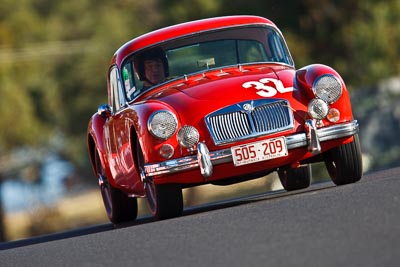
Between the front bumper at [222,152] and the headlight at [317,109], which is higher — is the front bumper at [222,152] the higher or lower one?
the lower one

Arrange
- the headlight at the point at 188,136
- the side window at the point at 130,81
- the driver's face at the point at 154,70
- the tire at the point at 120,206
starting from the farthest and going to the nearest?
the tire at the point at 120,206 < the side window at the point at 130,81 < the driver's face at the point at 154,70 < the headlight at the point at 188,136

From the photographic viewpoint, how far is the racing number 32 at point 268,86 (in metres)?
11.0

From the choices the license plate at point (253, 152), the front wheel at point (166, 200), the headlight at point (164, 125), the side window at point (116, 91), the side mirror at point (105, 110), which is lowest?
the front wheel at point (166, 200)

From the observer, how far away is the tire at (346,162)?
37.0ft

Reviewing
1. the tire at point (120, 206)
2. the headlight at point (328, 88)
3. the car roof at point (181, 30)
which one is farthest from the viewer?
the tire at point (120, 206)

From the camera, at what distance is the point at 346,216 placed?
8.67m

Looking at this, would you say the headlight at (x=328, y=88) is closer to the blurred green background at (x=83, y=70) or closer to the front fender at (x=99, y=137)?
the front fender at (x=99, y=137)

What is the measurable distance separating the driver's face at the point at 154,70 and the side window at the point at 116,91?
349mm

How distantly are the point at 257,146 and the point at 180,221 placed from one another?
891mm

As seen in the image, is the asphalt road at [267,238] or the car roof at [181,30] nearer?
the asphalt road at [267,238]

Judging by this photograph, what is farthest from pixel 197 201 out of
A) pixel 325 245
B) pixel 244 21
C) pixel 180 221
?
pixel 325 245

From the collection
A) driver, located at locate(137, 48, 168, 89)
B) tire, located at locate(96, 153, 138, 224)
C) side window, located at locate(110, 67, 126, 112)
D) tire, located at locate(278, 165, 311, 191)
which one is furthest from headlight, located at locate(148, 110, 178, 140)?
tire, located at locate(278, 165, 311, 191)

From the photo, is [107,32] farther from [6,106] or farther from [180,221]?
[180,221]

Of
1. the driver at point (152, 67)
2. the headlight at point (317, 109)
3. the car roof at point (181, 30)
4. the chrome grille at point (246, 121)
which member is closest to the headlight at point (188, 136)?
the chrome grille at point (246, 121)
